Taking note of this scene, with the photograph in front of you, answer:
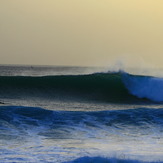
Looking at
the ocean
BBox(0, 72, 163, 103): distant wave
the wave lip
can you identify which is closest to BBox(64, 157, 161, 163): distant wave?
the ocean

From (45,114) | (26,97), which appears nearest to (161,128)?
(45,114)

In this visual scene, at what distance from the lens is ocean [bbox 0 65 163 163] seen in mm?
8672

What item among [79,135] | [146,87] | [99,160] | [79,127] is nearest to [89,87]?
[146,87]

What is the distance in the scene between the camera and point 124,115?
1401cm

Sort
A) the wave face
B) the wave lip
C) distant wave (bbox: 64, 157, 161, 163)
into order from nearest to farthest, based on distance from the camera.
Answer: distant wave (bbox: 64, 157, 161, 163) → the wave face → the wave lip

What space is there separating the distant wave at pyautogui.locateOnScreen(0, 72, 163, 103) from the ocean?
0.04 metres

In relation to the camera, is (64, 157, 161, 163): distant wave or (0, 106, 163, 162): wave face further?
(0, 106, 163, 162): wave face

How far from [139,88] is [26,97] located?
19.5 ft

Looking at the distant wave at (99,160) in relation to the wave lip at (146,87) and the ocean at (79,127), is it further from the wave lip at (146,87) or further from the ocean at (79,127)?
the wave lip at (146,87)

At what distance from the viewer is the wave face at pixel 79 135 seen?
865 centimetres

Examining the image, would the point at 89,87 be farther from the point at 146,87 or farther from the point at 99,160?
the point at 99,160

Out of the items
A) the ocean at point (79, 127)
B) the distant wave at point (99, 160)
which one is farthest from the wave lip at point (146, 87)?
the distant wave at point (99, 160)

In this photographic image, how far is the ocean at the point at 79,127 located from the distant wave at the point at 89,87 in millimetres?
45

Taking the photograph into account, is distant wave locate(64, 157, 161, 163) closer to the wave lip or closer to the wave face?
the wave face
